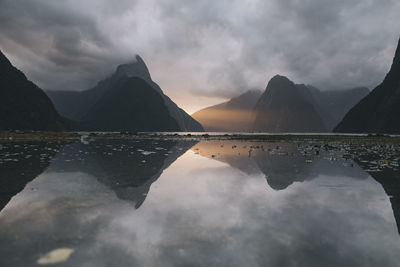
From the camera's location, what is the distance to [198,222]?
792 centimetres

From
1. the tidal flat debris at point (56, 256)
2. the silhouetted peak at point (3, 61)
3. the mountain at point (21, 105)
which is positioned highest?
the silhouetted peak at point (3, 61)

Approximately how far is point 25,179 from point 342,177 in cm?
1690

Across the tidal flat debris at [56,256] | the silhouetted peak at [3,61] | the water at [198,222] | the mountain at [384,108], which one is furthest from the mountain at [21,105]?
the mountain at [384,108]

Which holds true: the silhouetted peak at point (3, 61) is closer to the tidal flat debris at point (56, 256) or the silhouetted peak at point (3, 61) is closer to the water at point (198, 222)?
the water at point (198, 222)

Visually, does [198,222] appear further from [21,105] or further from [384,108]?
[384,108]

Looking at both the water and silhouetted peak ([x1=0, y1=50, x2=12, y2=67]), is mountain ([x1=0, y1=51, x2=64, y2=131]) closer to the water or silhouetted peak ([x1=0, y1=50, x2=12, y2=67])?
silhouetted peak ([x1=0, y1=50, x2=12, y2=67])

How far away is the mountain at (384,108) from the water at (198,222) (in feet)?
557

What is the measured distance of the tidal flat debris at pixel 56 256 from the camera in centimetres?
541

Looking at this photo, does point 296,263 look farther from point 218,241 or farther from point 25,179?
point 25,179

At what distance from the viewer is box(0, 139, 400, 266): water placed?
571cm

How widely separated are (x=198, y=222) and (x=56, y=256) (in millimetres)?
3597

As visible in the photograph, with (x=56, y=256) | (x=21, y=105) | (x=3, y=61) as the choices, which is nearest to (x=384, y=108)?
(x=56, y=256)

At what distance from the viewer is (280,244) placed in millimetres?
6355

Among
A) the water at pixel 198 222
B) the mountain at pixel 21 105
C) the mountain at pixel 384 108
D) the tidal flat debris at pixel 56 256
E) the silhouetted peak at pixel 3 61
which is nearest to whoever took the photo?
the tidal flat debris at pixel 56 256
